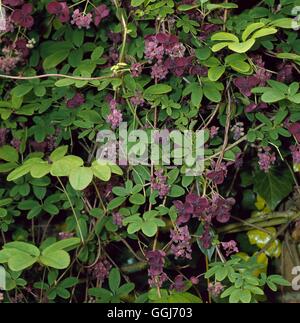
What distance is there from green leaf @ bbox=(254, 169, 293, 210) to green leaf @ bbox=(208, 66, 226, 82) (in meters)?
0.59

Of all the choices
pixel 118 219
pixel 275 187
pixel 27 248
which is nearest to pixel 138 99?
pixel 118 219

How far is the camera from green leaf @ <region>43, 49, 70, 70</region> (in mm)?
1383

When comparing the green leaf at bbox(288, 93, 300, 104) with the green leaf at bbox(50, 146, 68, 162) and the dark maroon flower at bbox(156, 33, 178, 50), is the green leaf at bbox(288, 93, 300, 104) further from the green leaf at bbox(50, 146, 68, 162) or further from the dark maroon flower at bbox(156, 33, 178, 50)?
the green leaf at bbox(50, 146, 68, 162)

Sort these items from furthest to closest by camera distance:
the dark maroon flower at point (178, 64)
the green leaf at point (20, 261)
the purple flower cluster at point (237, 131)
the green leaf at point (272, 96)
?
the purple flower cluster at point (237, 131) → the dark maroon flower at point (178, 64) → the green leaf at point (272, 96) → the green leaf at point (20, 261)

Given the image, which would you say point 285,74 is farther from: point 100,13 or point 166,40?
point 100,13

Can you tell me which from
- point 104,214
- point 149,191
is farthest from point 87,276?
point 149,191

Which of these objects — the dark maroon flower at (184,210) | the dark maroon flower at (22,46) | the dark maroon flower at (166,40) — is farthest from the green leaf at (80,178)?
the dark maroon flower at (22,46)

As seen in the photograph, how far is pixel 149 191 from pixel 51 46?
1.54 ft

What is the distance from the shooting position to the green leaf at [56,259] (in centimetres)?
98

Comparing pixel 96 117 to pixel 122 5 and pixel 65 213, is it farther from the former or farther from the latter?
pixel 65 213

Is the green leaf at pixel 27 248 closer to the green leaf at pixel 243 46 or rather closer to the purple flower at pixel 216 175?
the purple flower at pixel 216 175

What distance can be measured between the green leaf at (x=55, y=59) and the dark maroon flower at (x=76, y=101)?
0.38 feet

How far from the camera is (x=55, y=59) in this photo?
139 centimetres

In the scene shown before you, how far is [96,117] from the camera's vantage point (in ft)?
4.20
